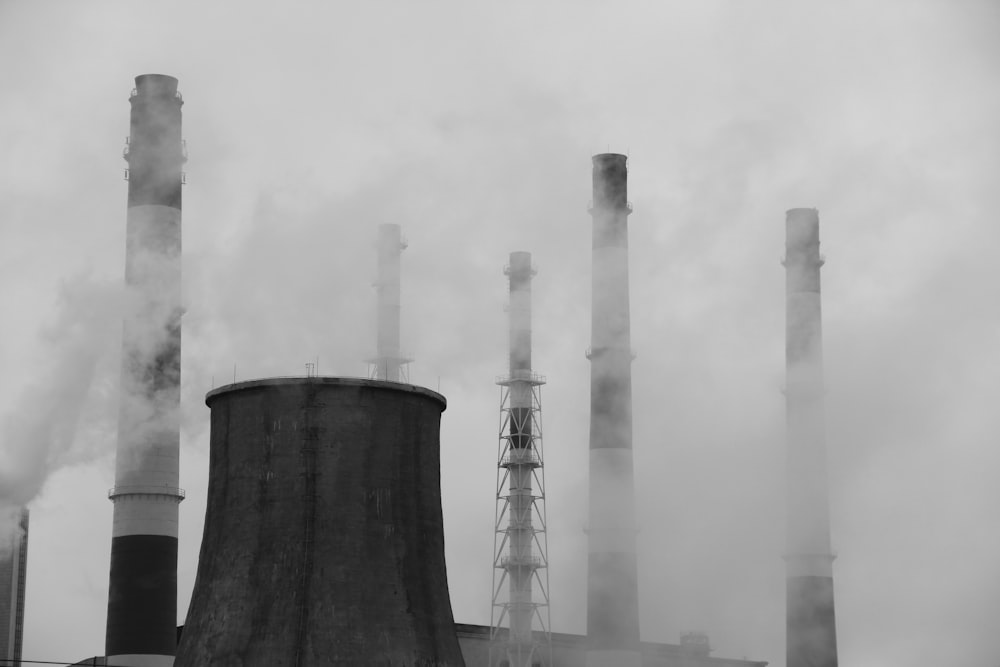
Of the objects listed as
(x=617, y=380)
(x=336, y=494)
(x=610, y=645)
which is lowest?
(x=610, y=645)

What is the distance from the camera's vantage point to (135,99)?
102 ft

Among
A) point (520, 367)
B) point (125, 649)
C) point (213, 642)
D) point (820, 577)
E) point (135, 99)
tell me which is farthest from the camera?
Answer: point (520, 367)

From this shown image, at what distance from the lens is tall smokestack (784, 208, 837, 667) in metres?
33.1

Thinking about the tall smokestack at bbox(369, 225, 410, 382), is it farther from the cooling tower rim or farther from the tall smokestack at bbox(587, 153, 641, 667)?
the cooling tower rim

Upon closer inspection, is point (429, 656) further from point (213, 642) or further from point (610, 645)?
point (610, 645)

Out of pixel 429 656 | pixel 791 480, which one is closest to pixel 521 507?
pixel 791 480

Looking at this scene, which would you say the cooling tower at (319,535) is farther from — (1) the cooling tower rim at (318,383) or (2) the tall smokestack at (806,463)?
(2) the tall smokestack at (806,463)

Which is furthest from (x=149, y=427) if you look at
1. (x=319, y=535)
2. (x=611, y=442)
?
(x=319, y=535)

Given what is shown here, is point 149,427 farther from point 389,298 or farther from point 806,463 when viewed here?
point 806,463

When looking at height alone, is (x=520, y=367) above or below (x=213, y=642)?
above

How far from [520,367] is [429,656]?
1797 cm

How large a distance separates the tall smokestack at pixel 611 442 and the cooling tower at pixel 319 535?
1389cm

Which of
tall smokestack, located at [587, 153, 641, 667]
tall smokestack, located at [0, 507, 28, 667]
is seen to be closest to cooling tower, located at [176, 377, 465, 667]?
tall smokestack, located at [0, 507, 28, 667]

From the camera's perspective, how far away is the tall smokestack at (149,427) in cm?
2856
